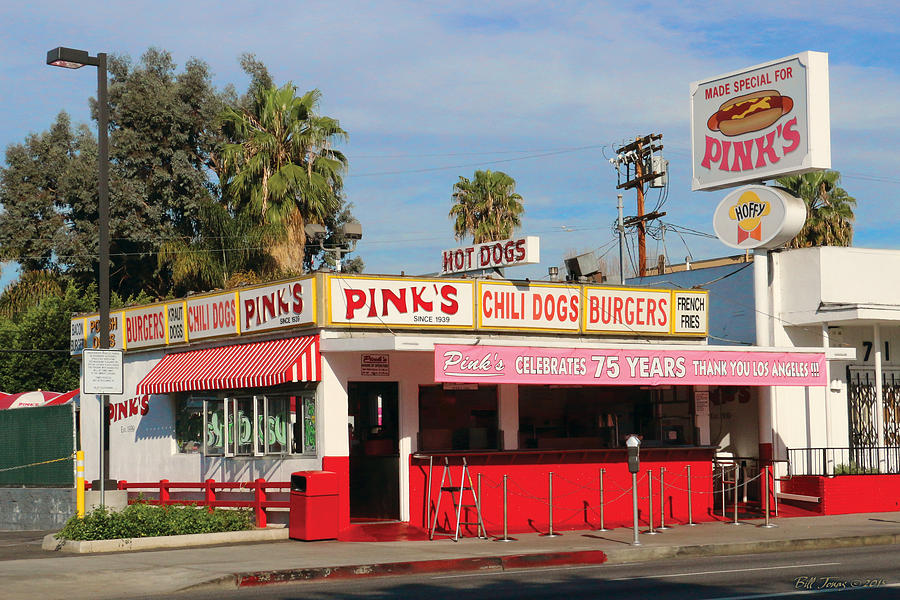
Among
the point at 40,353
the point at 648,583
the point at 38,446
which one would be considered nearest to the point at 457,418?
the point at 648,583

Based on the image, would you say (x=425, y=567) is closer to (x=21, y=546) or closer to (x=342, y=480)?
(x=342, y=480)

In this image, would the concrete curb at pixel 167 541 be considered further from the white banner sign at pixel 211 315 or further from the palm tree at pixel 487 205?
the palm tree at pixel 487 205

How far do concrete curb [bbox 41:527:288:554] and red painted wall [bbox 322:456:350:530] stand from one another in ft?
3.19

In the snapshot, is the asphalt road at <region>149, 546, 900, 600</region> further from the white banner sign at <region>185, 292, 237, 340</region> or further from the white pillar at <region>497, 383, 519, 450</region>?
the white banner sign at <region>185, 292, 237, 340</region>

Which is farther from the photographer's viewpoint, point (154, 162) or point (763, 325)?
point (154, 162)

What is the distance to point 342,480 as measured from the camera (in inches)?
763

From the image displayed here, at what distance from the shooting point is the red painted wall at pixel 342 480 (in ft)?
63.3

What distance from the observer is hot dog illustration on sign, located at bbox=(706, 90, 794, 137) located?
2466cm

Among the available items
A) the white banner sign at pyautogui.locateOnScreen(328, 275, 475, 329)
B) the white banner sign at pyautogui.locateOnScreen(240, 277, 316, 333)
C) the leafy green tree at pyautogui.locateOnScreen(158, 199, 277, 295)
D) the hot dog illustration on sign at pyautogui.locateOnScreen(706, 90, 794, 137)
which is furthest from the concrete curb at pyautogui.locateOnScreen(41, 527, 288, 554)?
the leafy green tree at pyautogui.locateOnScreen(158, 199, 277, 295)

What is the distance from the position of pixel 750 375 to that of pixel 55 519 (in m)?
16.1

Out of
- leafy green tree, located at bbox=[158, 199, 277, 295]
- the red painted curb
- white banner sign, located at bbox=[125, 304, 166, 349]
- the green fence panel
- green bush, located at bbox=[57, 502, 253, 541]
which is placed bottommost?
the red painted curb

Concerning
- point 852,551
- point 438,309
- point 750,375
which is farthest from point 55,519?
point 852,551

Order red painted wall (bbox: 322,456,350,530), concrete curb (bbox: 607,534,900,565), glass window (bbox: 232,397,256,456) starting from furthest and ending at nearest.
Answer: glass window (bbox: 232,397,256,456) < red painted wall (bbox: 322,456,350,530) < concrete curb (bbox: 607,534,900,565)

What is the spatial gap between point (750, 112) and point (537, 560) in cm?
1296
